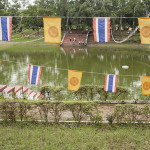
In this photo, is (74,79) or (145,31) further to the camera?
(74,79)

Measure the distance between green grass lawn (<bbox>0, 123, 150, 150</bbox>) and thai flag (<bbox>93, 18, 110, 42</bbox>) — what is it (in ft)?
11.8

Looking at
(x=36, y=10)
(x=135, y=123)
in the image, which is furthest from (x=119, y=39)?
(x=135, y=123)

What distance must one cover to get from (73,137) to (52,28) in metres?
4.11

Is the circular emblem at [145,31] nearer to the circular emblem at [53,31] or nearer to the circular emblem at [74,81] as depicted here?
the circular emblem at [74,81]

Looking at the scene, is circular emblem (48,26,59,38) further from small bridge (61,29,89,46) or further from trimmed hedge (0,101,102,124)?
small bridge (61,29,89,46)

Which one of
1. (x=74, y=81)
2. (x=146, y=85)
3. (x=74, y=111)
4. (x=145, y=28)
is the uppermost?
(x=145, y=28)

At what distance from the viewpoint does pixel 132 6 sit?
31.5 meters

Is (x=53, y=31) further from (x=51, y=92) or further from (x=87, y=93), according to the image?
(x=87, y=93)

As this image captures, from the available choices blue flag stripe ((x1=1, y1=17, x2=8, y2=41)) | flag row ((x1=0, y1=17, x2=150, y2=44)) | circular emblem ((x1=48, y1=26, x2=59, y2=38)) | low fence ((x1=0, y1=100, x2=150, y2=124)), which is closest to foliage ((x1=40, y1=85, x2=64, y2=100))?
flag row ((x1=0, y1=17, x2=150, y2=44))

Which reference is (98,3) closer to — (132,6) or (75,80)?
(132,6)

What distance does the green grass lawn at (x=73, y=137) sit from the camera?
4.00m

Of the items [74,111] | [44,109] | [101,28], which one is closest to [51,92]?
[44,109]

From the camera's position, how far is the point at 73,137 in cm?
440

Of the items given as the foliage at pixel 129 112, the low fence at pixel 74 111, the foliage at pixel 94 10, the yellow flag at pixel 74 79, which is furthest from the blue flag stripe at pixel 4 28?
the foliage at pixel 94 10
